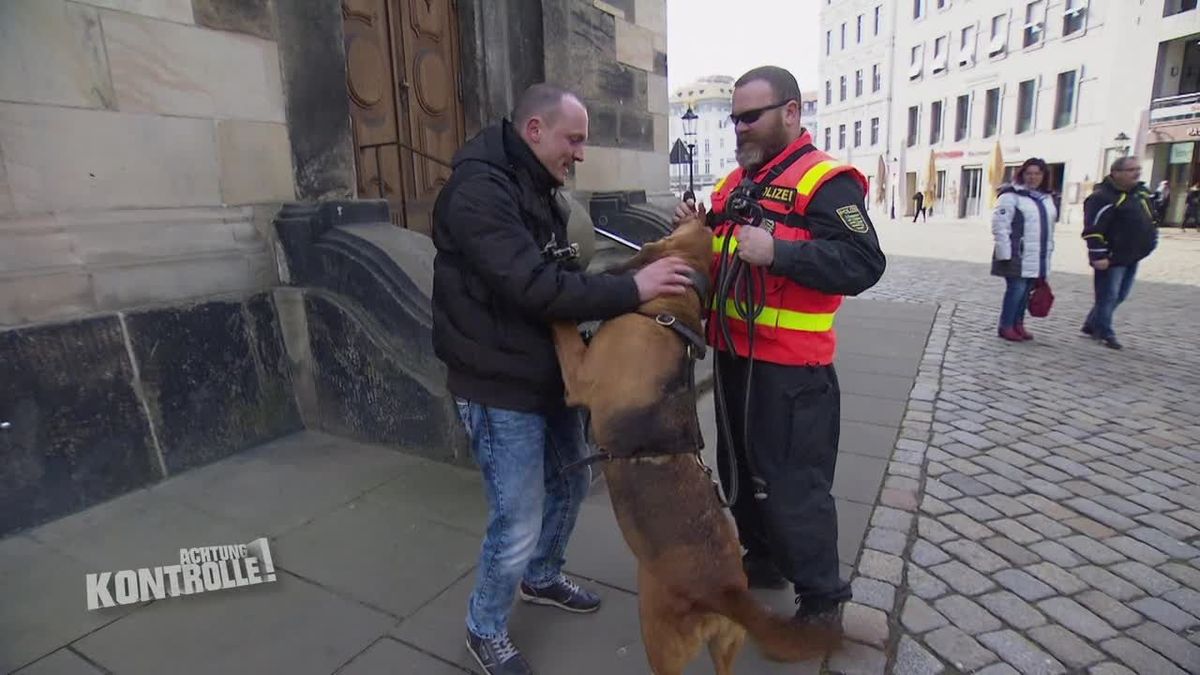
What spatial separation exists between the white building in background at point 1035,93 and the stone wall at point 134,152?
60.3 feet

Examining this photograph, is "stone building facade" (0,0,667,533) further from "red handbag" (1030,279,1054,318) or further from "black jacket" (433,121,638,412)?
"red handbag" (1030,279,1054,318)

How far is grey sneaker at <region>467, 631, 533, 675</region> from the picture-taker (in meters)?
2.23

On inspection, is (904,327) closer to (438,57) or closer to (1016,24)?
(438,57)

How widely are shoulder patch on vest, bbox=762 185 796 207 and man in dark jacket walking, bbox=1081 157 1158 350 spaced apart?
21.4 ft

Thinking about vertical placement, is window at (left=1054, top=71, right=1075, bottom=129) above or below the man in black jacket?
above

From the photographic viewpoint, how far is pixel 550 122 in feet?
6.73

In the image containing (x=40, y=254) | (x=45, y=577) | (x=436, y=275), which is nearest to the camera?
(x=436, y=275)

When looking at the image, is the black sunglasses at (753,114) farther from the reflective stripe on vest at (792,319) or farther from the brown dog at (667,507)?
the brown dog at (667,507)

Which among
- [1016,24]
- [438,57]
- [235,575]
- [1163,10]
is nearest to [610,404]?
[235,575]

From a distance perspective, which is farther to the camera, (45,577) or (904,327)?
(904,327)

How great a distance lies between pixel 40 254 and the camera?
3.21 metres

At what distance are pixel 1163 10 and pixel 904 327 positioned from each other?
25.4 meters

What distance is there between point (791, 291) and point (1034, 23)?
117ft

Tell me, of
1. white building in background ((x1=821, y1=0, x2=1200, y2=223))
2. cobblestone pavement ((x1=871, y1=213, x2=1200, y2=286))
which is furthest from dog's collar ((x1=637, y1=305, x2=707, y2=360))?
white building in background ((x1=821, y1=0, x2=1200, y2=223))
